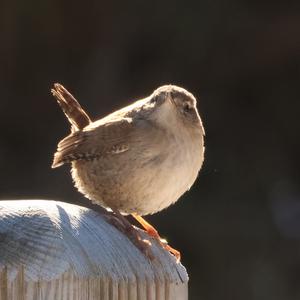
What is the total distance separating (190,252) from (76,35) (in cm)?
191

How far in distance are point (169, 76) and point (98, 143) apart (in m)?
3.95

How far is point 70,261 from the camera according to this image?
2.06m

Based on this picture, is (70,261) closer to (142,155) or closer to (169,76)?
(142,155)

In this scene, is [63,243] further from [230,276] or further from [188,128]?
[230,276]

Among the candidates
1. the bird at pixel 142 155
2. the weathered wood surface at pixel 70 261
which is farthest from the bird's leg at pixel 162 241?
the weathered wood surface at pixel 70 261

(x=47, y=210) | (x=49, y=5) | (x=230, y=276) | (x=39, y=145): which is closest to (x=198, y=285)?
(x=230, y=276)

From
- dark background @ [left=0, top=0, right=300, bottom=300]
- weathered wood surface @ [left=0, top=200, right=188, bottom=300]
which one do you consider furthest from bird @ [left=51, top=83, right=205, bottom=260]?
dark background @ [left=0, top=0, right=300, bottom=300]

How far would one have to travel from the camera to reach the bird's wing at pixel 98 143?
363cm

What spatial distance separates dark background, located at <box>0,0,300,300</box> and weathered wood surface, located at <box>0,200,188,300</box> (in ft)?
16.0

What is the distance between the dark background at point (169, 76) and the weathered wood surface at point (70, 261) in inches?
192

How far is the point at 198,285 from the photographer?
675 cm

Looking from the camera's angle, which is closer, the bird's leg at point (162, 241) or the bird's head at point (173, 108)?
the bird's leg at point (162, 241)

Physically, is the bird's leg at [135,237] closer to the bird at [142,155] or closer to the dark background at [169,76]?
the bird at [142,155]

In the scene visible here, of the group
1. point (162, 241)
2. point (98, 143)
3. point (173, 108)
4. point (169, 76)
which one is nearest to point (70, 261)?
point (162, 241)
